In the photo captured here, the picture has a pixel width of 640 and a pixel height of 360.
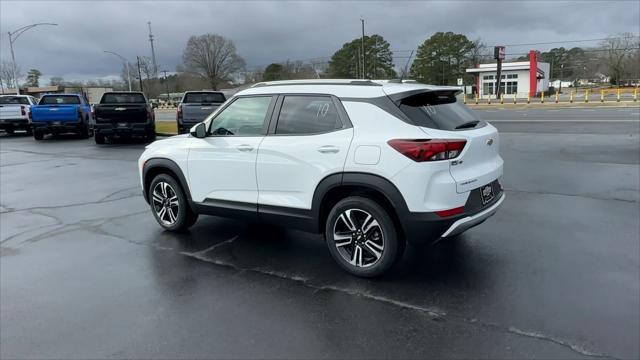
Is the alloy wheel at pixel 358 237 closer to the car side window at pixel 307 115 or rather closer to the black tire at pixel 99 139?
the car side window at pixel 307 115

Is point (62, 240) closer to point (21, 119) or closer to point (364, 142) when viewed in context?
point (364, 142)

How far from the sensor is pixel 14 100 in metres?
23.7

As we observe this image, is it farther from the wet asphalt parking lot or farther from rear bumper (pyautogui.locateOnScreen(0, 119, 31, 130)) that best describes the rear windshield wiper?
rear bumper (pyautogui.locateOnScreen(0, 119, 31, 130))

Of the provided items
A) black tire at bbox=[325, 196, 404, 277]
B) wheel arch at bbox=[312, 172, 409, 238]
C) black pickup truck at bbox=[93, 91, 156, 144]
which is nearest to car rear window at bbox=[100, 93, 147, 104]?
black pickup truck at bbox=[93, 91, 156, 144]

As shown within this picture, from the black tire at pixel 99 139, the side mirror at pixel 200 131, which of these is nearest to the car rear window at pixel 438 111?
the side mirror at pixel 200 131

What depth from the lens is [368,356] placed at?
324 centimetres

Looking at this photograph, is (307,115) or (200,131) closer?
(307,115)

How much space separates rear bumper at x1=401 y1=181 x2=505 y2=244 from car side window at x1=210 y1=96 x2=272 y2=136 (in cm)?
189

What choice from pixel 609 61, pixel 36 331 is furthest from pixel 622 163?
pixel 609 61

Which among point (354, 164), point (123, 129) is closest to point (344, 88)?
point (354, 164)

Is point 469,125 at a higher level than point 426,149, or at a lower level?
higher

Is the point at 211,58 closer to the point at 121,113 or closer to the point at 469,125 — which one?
the point at 121,113

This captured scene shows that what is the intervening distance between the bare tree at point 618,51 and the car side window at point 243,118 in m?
88.9

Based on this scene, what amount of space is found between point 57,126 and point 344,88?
18.5m
